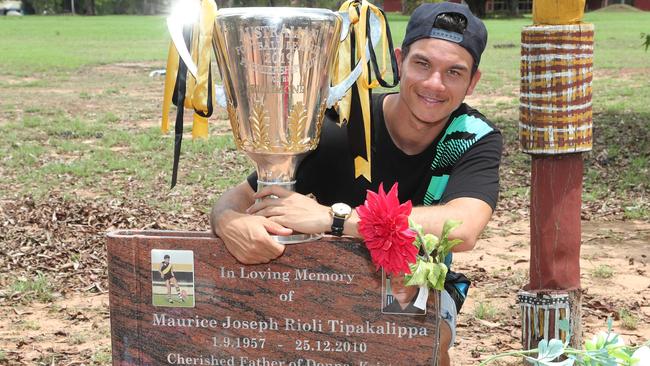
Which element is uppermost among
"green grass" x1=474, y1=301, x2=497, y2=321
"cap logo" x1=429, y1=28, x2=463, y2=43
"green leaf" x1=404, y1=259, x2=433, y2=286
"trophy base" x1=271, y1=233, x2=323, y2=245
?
"cap logo" x1=429, y1=28, x2=463, y2=43

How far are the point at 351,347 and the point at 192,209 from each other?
392 centimetres

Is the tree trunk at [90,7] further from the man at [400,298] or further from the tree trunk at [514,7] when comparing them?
the man at [400,298]

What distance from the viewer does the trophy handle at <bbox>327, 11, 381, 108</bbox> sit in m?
2.73

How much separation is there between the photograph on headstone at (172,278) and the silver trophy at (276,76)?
10.7 inches

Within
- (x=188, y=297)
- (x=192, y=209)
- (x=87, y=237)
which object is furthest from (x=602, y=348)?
(x=192, y=209)

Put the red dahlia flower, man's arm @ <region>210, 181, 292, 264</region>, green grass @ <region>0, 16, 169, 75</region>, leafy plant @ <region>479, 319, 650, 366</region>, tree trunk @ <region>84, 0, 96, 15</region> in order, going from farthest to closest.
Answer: tree trunk @ <region>84, 0, 96, 15</region>
green grass @ <region>0, 16, 169, 75</region>
man's arm @ <region>210, 181, 292, 264</region>
the red dahlia flower
leafy plant @ <region>479, 319, 650, 366</region>

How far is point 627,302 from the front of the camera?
453cm

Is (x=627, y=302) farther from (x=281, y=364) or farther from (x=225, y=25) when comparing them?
(x=225, y=25)

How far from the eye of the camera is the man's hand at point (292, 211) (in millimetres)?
2547

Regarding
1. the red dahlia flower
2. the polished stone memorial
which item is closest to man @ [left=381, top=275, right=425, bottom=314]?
the polished stone memorial

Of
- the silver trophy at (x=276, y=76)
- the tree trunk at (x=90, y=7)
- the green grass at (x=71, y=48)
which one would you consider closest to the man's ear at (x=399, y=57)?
the silver trophy at (x=276, y=76)

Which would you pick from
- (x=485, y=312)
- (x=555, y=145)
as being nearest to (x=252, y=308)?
(x=555, y=145)

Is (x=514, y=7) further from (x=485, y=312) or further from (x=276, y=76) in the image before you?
(x=276, y=76)

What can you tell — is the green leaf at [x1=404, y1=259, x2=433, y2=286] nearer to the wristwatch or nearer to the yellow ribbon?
the wristwatch
